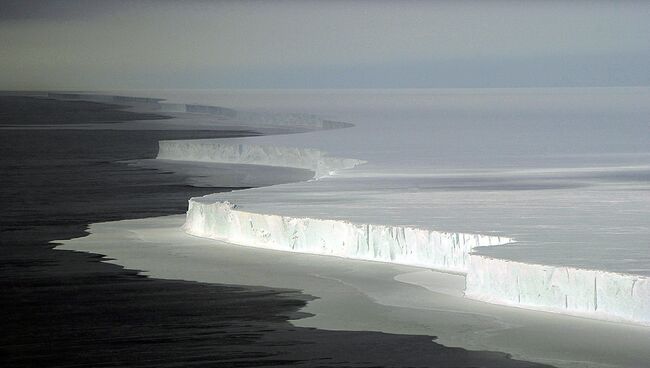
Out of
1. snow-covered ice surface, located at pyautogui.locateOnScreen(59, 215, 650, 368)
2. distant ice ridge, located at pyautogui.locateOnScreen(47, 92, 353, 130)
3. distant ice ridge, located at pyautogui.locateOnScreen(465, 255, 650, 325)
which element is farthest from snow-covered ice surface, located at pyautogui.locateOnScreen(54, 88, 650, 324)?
distant ice ridge, located at pyautogui.locateOnScreen(47, 92, 353, 130)

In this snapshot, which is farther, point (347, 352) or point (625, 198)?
point (625, 198)

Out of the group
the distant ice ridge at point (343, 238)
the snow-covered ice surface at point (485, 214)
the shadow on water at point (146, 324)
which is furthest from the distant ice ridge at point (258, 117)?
the shadow on water at point (146, 324)

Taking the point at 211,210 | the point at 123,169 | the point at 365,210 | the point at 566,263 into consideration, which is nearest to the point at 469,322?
the point at 566,263

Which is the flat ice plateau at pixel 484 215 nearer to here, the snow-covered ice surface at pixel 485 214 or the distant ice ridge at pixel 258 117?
the snow-covered ice surface at pixel 485 214

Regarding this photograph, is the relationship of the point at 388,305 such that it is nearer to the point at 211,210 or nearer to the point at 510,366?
the point at 510,366

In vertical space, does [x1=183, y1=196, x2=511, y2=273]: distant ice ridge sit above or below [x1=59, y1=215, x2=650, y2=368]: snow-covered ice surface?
above

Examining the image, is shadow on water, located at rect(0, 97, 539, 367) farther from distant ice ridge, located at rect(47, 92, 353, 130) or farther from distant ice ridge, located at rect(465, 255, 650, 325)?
distant ice ridge, located at rect(47, 92, 353, 130)
